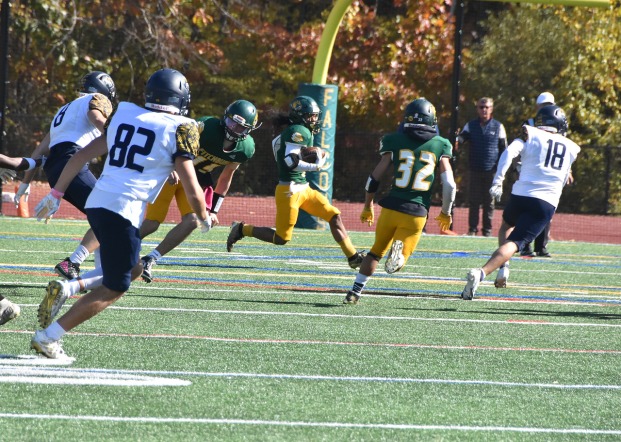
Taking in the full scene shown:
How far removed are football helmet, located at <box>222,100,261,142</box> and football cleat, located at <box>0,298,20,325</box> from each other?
12.2ft

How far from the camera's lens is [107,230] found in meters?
6.75

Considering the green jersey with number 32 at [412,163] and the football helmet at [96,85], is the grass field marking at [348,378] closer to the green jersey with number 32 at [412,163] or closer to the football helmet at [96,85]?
the green jersey with number 32 at [412,163]

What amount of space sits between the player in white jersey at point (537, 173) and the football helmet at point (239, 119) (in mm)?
2279

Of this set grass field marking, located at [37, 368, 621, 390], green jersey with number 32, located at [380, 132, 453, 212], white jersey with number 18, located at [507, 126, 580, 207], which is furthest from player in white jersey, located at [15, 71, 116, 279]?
white jersey with number 18, located at [507, 126, 580, 207]

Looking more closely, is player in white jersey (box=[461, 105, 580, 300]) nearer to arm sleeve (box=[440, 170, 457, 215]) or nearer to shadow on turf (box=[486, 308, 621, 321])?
arm sleeve (box=[440, 170, 457, 215])

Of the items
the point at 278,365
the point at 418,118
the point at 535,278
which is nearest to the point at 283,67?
the point at 535,278

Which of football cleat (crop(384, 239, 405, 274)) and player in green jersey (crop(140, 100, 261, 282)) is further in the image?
player in green jersey (crop(140, 100, 261, 282))

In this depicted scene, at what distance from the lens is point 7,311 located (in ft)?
24.9

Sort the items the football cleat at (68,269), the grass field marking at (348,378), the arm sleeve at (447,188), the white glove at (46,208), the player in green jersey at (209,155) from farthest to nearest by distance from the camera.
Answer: the player in green jersey at (209,155) < the arm sleeve at (447,188) < the football cleat at (68,269) < the white glove at (46,208) < the grass field marking at (348,378)

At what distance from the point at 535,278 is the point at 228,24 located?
60.2ft

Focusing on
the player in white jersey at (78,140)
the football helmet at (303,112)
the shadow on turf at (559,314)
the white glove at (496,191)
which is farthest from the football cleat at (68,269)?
the white glove at (496,191)

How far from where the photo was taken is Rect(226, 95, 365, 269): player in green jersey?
11.7m

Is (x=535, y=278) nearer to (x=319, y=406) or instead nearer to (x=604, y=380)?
(x=604, y=380)

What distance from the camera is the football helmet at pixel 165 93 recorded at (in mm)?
6938
